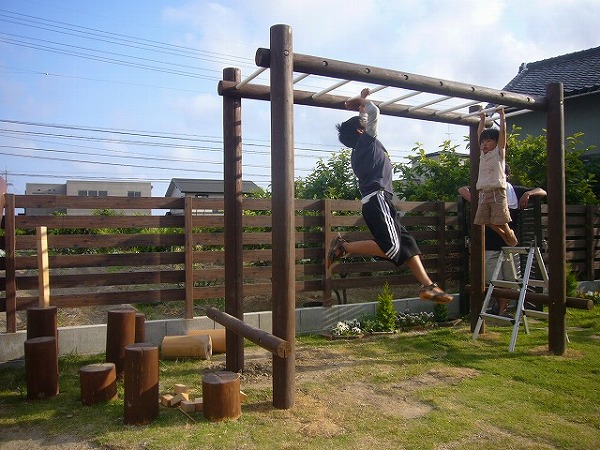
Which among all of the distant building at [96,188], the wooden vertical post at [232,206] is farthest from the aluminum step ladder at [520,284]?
the distant building at [96,188]

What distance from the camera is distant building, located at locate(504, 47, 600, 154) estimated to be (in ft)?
44.9

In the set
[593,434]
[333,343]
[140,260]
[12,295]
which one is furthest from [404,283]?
[12,295]

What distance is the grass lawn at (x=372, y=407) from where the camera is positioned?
345cm

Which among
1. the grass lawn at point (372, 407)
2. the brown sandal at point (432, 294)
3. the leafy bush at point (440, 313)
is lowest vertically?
the grass lawn at point (372, 407)

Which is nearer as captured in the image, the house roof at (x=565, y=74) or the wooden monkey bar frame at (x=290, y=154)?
the wooden monkey bar frame at (x=290, y=154)

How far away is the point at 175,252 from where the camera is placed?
6469 millimetres

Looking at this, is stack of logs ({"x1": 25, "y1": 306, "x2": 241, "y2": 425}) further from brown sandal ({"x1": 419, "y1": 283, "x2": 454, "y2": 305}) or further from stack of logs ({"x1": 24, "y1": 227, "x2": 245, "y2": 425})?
brown sandal ({"x1": 419, "y1": 283, "x2": 454, "y2": 305})

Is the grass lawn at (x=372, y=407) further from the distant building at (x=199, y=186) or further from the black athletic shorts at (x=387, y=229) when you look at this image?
the distant building at (x=199, y=186)

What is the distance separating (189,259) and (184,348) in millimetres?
1315

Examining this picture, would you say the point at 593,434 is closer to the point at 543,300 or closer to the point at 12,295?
the point at 543,300

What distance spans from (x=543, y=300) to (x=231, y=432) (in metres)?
4.20

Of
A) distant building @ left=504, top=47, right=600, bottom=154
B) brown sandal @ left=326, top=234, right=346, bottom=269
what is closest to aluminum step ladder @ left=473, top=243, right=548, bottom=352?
brown sandal @ left=326, top=234, right=346, bottom=269

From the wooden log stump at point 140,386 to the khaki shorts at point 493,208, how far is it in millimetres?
4328

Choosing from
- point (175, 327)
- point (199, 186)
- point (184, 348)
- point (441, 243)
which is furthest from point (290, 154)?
point (199, 186)
